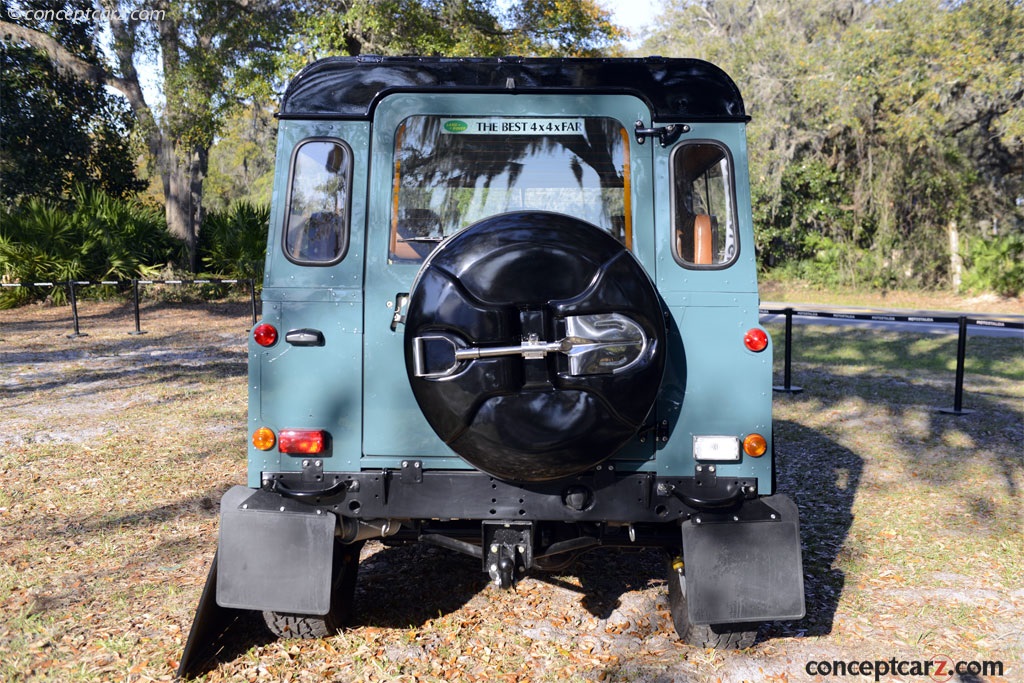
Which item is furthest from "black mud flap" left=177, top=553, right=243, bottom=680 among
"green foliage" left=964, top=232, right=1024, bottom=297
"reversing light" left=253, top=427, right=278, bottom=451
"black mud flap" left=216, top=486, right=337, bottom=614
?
"green foliage" left=964, top=232, right=1024, bottom=297

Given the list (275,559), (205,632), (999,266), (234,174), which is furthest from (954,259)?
(234,174)

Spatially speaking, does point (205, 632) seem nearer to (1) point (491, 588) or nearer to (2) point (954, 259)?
(1) point (491, 588)

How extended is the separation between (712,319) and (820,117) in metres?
23.2

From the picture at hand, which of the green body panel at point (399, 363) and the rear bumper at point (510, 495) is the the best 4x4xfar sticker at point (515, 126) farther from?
the rear bumper at point (510, 495)

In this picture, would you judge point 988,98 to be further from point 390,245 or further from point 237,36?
point 390,245

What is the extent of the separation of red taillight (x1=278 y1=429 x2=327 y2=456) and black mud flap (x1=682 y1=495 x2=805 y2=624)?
165 centimetres

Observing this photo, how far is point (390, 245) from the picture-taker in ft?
12.8

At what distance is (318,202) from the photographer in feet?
13.0

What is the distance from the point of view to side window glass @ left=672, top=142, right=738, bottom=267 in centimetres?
390

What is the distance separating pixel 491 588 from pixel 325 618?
3.53 ft

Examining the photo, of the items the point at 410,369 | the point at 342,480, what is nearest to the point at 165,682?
the point at 342,480

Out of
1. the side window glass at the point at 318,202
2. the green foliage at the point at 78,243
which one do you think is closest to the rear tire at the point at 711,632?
the side window glass at the point at 318,202

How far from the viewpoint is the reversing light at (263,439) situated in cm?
381

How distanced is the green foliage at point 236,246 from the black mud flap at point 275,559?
1857 centimetres
